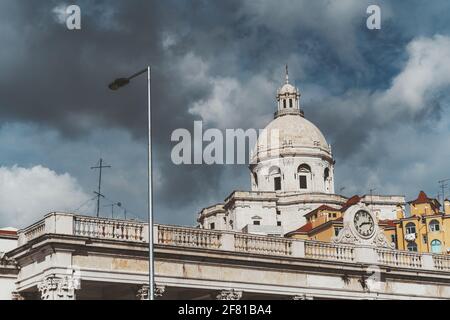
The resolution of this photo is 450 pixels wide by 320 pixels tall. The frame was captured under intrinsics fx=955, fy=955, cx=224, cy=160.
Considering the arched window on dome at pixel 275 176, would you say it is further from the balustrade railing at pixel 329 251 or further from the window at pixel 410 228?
the balustrade railing at pixel 329 251

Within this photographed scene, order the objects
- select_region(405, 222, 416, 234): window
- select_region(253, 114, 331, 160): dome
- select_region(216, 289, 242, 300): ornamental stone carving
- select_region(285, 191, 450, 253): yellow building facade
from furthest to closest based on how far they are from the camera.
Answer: select_region(253, 114, 331, 160): dome → select_region(405, 222, 416, 234): window → select_region(285, 191, 450, 253): yellow building facade → select_region(216, 289, 242, 300): ornamental stone carving

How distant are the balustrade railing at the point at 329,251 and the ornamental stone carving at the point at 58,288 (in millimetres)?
12218

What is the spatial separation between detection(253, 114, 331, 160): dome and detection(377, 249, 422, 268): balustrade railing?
244ft

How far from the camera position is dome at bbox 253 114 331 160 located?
408ft

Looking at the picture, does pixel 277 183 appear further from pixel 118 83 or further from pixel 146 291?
pixel 118 83

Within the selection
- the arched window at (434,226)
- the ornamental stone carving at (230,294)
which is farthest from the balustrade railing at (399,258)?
the arched window at (434,226)

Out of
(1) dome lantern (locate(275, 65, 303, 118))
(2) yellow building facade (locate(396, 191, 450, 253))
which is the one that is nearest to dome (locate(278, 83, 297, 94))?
(1) dome lantern (locate(275, 65, 303, 118))

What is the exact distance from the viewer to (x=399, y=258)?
160 ft

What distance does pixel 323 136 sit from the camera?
128 m

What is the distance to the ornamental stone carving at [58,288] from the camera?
1486 inches

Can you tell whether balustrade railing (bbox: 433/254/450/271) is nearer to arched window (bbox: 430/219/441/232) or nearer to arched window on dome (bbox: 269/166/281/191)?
arched window (bbox: 430/219/441/232)
